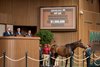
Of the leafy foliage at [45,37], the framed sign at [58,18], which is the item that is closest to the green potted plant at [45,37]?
the leafy foliage at [45,37]

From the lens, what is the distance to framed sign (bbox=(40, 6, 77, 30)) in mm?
20497

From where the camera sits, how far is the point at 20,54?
13.2 m

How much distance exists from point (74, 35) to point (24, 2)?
383 cm

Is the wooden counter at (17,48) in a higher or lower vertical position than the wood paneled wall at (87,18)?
lower

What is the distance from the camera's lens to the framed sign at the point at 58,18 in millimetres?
20497

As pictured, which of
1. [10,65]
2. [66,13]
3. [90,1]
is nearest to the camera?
[10,65]

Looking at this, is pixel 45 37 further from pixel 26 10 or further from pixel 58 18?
pixel 26 10

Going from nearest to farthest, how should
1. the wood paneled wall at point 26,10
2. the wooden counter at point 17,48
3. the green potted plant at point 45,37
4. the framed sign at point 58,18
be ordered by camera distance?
the wooden counter at point 17,48 → the green potted plant at point 45,37 → the framed sign at point 58,18 → the wood paneled wall at point 26,10

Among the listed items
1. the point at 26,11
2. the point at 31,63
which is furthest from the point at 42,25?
the point at 31,63

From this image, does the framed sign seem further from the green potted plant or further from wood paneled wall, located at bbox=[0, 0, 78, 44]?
the green potted plant

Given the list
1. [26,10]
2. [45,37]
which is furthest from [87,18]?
[45,37]

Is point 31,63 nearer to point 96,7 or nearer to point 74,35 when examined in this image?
point 74,35

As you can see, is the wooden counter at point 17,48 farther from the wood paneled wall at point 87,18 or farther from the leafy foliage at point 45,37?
the wood paneled wall at point 87,18

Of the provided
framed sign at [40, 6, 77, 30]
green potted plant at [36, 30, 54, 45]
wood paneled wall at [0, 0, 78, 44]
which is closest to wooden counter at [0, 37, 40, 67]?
green potted plant at [36, 30, 54, 45]
